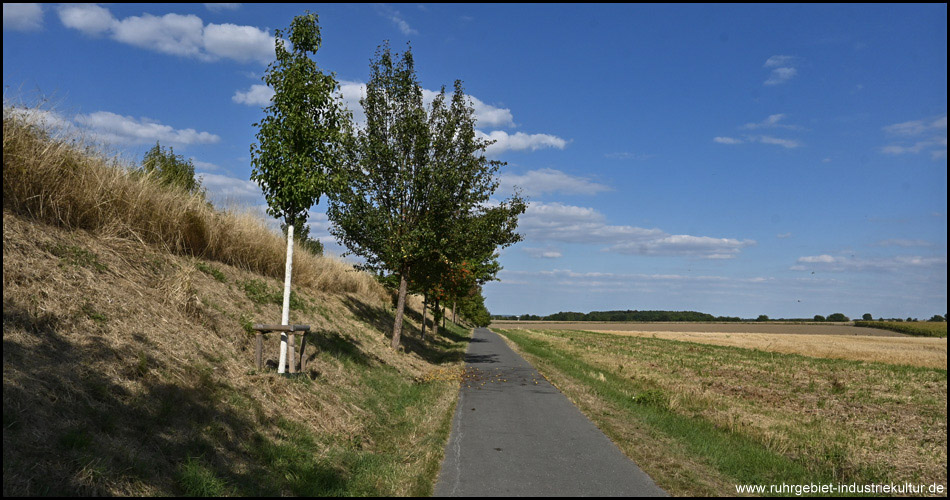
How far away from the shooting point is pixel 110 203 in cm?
1052

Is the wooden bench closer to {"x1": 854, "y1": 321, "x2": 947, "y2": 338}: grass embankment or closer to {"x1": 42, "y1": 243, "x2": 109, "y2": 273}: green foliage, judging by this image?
{"x1": 42, "y1": 243, "x2": 109, "y2": 273}: green foliage

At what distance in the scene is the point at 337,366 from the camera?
494 inches

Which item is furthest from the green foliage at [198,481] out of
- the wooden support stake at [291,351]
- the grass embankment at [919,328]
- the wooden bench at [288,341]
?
the grass embankment at [919,328]

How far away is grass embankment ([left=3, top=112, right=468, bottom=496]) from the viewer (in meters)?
4.96

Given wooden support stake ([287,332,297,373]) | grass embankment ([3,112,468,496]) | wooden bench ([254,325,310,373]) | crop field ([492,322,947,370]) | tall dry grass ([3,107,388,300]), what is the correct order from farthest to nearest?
crop field ([492,322,947,370])
wooden support stake ([287,332,297,373])
wooden bench ([254,325,310,373])
tall dry grass ([3,107,388,300])
grass embankment ([3,112,468,496])

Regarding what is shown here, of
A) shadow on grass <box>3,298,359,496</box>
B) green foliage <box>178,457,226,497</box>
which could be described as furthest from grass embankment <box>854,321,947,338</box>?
green foliage <box>178,457,226,497</box>

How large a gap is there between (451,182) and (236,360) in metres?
11.2

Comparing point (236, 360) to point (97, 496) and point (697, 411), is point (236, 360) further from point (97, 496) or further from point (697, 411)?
point (697, 411)

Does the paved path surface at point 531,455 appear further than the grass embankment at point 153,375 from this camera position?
Yes

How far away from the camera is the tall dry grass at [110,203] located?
8852 mm

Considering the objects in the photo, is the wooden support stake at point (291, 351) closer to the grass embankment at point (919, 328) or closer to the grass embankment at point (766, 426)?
the grass embankment at point (766, 426)

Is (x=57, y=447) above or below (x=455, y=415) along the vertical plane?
above

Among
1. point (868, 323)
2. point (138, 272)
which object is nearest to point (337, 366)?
point (138, 272)

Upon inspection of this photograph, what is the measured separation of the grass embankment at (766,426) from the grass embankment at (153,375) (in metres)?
3.49
